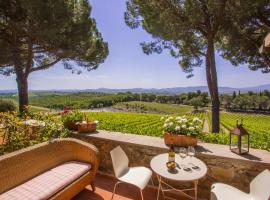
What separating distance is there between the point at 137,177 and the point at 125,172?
0.22 meters

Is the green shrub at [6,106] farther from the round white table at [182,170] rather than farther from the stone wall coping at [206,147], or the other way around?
the round white table at [182,170]

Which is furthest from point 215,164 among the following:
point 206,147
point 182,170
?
point 182,170

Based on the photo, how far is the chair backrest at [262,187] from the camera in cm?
179

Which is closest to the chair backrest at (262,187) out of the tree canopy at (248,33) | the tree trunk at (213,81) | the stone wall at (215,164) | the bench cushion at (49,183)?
the stone wall at (215,164)

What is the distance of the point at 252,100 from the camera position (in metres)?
74.2

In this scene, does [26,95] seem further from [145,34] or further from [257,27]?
[257,27]

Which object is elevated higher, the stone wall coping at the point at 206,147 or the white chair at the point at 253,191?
the stone wall coping at the point at 206,147

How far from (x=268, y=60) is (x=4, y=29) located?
10.9 meters

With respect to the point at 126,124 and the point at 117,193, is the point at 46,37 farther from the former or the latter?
the point at 117,193

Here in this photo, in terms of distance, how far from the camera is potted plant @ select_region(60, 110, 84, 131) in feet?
12.5

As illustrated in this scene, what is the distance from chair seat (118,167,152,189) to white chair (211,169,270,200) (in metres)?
0.71

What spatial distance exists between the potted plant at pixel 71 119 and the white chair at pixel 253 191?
2.62m

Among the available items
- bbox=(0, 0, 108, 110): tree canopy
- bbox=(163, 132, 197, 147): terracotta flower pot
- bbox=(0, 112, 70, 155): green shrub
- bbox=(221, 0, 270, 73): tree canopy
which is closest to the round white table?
bbox=(163, 132, 197, 147): terracotta flower pot

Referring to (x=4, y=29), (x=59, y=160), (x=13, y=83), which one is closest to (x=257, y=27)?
(x=59, y=160)
